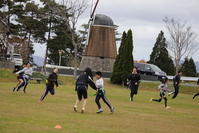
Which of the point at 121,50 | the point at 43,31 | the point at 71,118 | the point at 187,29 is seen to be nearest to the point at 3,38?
the point at 43,31

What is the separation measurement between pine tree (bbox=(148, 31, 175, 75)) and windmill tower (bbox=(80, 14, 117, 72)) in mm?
20987

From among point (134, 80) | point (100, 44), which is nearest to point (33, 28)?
point (100, 44)

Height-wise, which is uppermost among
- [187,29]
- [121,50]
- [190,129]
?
[187,29]

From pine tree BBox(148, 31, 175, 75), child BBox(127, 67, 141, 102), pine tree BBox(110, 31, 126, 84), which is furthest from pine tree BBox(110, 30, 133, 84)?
pine tree BBox(148, 31, 175, 75)

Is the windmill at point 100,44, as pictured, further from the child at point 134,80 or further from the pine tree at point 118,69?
the child at point 134,80

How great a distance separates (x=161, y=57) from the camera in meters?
72.1

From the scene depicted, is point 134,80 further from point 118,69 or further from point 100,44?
point 100,44

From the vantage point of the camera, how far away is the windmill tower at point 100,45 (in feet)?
168

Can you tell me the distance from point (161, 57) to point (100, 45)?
2349cm

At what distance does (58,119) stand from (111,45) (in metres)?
40.1

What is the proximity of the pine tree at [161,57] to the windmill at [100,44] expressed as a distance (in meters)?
21.0

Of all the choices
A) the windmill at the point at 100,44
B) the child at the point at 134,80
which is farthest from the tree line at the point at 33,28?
the child at the point at 134,80

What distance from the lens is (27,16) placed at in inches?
2672

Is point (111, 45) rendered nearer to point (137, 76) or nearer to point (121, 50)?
point (121, 50)
